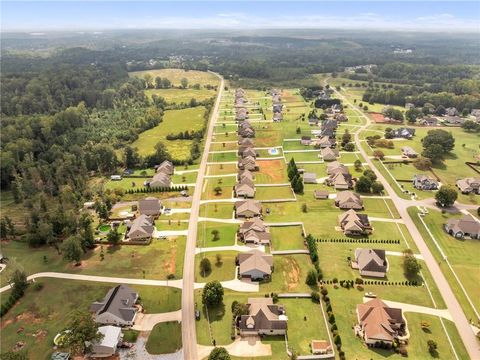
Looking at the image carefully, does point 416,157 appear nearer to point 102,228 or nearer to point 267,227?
point 267,227

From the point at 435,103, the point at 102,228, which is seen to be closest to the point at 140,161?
the point at 102,228

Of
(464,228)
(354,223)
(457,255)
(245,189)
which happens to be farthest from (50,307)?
(464,228)

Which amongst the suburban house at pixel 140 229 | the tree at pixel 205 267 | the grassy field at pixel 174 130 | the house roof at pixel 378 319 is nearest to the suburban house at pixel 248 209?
the tree at pixel 205 267

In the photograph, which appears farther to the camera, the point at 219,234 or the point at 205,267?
the point at 219,234

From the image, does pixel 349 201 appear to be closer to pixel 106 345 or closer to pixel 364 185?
pixel 364 185

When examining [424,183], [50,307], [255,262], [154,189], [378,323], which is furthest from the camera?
[154,189]

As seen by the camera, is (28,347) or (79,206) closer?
(28,347)

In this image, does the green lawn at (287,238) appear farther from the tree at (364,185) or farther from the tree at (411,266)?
the tree at (364,185)
